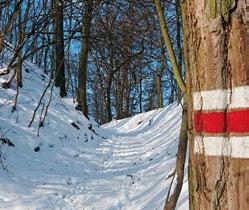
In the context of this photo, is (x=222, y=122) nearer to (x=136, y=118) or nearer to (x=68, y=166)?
(x=68, y=166)

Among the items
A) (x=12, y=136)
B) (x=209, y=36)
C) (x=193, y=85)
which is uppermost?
(x=209, y=36)

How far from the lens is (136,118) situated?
2395cm

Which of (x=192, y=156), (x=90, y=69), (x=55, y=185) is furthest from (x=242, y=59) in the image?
(x=90, y=69)

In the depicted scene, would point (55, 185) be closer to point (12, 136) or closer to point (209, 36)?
point (12, 136)

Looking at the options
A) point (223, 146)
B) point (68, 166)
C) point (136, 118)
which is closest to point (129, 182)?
point (68, 166)

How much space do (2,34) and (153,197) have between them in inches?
161

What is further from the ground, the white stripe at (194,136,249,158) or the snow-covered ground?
the white stripe at (194,136,249,158)

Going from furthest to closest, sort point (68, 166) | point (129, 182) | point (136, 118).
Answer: point (136, 118)
point (68, 166)
point (129, 182)

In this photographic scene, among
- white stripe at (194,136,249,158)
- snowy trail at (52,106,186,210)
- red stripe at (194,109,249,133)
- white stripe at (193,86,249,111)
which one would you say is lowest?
snowy trail at (52,106,186,210)

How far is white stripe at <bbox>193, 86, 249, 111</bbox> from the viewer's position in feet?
5.04

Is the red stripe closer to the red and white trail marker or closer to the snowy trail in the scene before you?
the red and white trail marker

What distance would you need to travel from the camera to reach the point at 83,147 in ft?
43.5

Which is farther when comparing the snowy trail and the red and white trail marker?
the snowy trail

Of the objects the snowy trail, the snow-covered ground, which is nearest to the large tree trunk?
the snow-covered ground
